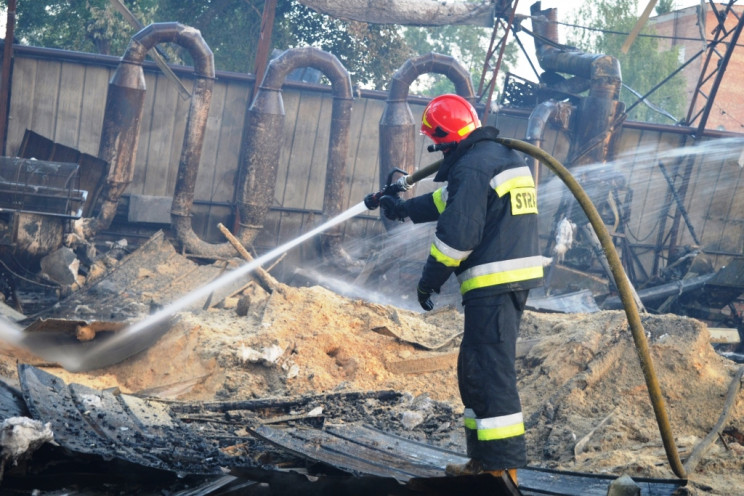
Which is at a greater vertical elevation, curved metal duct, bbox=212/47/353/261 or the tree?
the tree

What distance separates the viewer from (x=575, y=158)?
12.4m

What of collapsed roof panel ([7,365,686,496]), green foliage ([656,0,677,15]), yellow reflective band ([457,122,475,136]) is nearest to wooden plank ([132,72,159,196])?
collapsed roof panel ([7,365,686,496])

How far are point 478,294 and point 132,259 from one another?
20.7 feet

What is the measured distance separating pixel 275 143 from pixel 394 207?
21.3 ft

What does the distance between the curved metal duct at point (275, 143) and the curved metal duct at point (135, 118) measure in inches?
29.0

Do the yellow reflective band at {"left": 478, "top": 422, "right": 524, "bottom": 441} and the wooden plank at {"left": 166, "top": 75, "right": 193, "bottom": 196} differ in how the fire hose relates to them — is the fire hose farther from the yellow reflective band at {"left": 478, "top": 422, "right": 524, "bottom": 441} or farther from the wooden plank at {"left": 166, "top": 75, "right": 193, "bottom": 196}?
the wooden plank at {"left": 166, "top": 75, "right": 193, "bottom": 196}

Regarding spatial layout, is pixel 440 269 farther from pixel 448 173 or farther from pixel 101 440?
pixel 101 440

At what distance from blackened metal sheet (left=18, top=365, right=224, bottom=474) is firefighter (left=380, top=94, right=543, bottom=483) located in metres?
1.38

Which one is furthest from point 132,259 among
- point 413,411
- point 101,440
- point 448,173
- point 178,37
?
point 448,173

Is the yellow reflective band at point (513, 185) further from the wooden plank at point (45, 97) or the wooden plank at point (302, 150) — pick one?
the wooden plank at point (45, 97)

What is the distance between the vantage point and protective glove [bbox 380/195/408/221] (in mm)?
4492

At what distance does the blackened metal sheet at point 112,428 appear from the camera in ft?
11.8

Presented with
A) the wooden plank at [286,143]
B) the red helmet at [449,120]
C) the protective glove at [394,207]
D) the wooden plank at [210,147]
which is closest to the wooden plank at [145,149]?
the wooden plank at [210,147]

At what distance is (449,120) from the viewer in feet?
13.3
